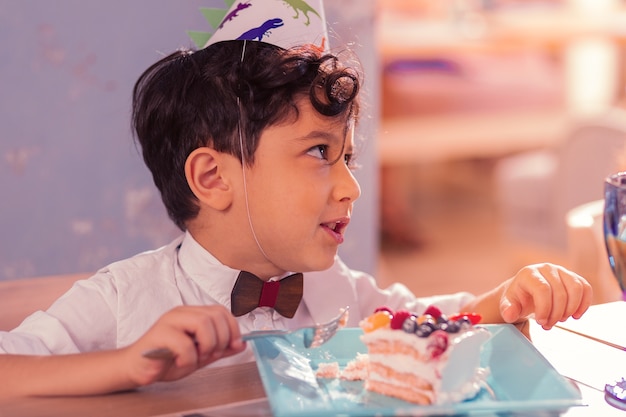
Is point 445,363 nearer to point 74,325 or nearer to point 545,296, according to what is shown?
point 545,296

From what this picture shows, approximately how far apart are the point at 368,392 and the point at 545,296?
0.30 metres

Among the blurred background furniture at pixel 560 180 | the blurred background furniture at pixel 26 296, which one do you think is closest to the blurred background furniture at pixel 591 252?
the blurred background furniture at pixel 26 296

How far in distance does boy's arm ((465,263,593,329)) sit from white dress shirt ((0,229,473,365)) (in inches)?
7.6

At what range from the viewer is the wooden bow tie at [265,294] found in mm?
1143

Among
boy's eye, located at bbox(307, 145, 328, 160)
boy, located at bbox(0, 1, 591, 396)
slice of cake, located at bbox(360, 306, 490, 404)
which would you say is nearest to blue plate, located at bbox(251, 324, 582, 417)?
slice of cake, located at bbox(360, 306, 490, 404)

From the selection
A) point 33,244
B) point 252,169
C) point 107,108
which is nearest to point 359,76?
point 252,169

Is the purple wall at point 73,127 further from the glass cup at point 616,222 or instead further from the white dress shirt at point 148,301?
the glass cup at point 616,222

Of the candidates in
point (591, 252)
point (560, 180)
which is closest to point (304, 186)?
point (591, 252)

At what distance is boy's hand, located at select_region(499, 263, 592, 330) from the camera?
1068 mm

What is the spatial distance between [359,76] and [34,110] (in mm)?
899

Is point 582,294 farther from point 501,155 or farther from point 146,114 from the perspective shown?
point 501,155

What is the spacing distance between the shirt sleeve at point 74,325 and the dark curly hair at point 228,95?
194 millimetres

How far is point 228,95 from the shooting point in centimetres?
115

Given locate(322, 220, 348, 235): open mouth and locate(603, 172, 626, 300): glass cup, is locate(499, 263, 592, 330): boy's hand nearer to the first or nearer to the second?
locate(603, 172, 626, 300): glass cup
